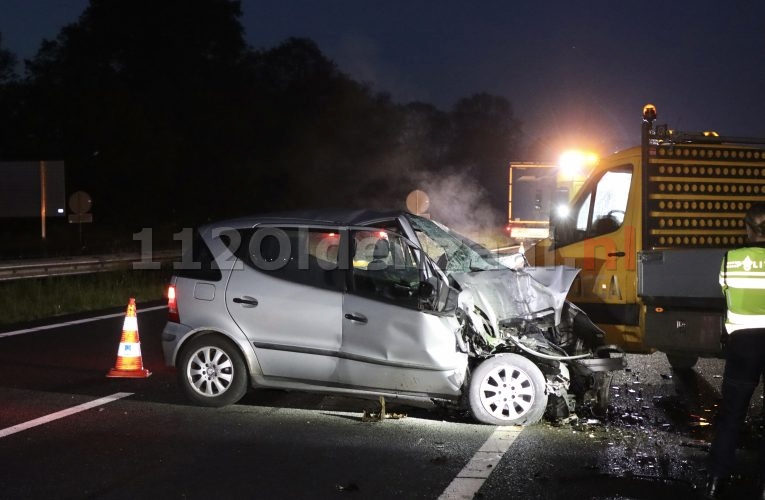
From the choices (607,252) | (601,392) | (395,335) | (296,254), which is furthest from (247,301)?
(607,252)

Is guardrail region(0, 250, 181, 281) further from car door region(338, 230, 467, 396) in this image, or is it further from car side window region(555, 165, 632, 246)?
car door region(338, 230, 467, 396)

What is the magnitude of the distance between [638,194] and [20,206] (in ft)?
113

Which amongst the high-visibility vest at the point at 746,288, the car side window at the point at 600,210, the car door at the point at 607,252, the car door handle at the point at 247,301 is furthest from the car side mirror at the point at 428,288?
the car side window at the point at 600,210

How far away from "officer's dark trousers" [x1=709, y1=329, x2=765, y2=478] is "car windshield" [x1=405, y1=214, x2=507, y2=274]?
291cm

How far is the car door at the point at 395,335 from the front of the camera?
7.32 m

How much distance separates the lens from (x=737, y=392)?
219 inches

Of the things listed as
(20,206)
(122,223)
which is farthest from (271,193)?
(20,206)

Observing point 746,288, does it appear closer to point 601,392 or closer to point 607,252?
point 601,392

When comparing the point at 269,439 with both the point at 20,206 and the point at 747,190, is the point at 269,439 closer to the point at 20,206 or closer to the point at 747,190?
the point at 747,190

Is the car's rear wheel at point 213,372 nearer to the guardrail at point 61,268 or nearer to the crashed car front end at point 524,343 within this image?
the crashed car front end at point 524,343

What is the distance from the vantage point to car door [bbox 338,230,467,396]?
7.32 metres

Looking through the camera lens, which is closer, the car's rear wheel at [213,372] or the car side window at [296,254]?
the car side window at [296,254]

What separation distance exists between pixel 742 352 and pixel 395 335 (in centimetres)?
280

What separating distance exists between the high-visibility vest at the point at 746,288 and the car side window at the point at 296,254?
3.20 metres
